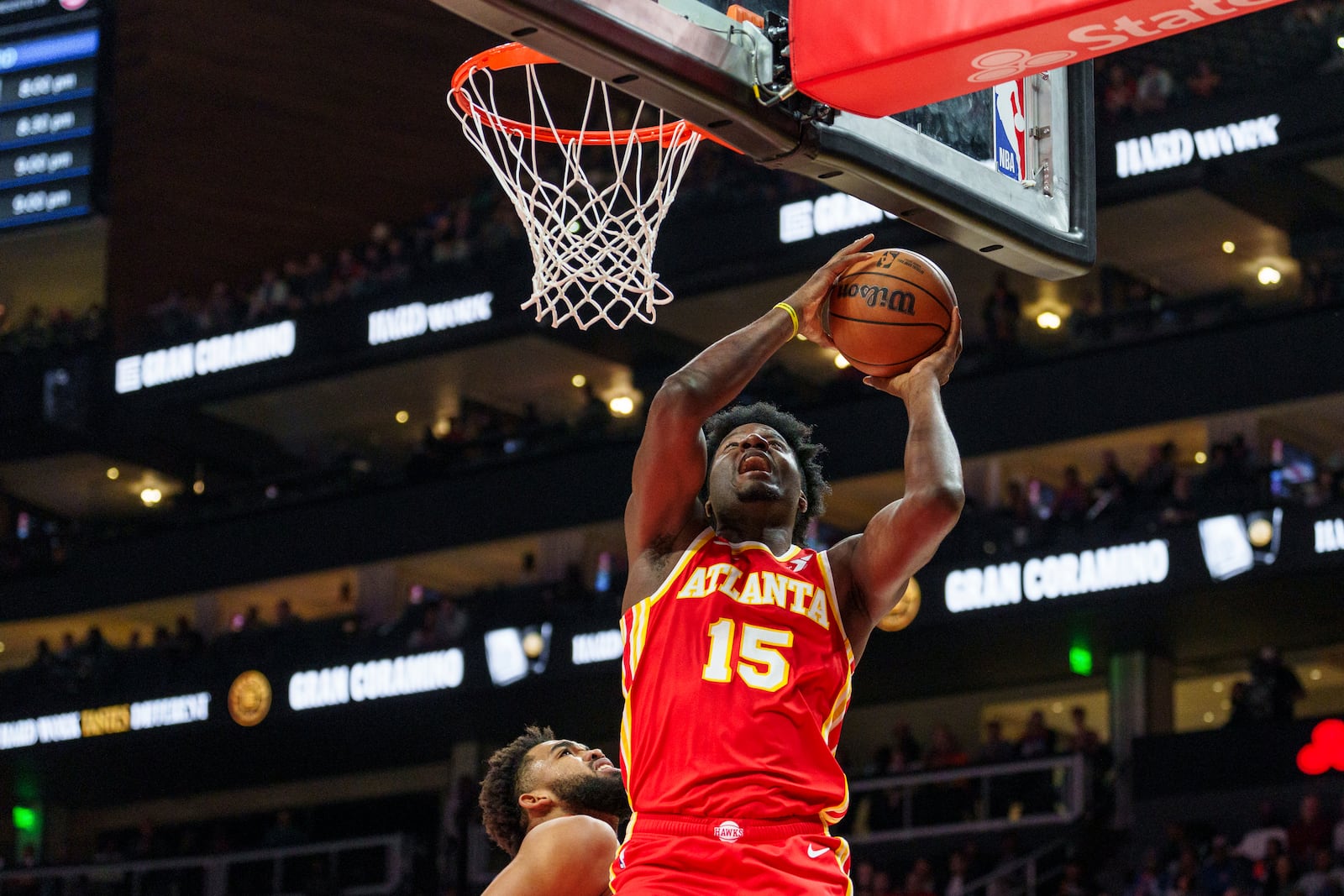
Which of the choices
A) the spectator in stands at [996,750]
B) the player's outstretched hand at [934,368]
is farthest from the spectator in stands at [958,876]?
the player's outstretched hand at [934,368]

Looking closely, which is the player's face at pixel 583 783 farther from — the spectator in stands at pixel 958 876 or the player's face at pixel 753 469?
the spectator in stands at pixel 958 876

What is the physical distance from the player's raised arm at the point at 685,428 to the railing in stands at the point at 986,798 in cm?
1365

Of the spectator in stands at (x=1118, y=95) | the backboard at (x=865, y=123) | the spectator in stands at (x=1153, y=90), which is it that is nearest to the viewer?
the backboard at (x=865, y=123)

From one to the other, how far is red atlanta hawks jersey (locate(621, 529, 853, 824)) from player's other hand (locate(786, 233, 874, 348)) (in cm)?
57

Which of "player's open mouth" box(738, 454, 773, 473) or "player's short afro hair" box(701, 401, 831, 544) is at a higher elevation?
"player's short afro hair" box(701, 401, 831, 544)

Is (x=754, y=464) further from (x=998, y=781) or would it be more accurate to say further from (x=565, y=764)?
(x=998, y=781)

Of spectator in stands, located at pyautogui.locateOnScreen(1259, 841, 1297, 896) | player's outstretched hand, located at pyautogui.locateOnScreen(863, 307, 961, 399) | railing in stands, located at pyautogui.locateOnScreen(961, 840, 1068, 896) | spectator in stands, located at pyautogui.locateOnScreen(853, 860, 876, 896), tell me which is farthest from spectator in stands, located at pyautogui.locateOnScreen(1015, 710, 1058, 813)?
player's outstretched hand, located at pyautogui.locateOnScreen(863, 307, 961, 399)

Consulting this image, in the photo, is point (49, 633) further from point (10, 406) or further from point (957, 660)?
point (957, 660)

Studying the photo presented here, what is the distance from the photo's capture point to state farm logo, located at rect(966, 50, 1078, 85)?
4332 millimetres

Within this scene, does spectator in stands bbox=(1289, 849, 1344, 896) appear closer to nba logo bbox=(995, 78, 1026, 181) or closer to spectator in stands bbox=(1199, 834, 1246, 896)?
spectator in stands bbox=(1199, 834, 1246, 896)

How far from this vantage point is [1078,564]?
18906 mm

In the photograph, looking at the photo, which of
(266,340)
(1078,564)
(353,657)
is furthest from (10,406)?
(1078,564)

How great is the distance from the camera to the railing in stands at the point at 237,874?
20641 mm

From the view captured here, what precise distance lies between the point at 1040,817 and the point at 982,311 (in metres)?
7.52
